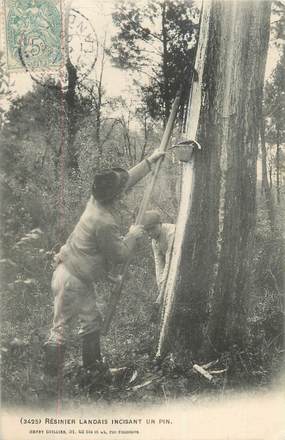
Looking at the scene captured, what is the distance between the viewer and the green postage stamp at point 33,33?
4.23 metres

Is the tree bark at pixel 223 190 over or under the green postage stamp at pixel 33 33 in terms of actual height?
under

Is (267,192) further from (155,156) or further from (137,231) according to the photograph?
(137,231)

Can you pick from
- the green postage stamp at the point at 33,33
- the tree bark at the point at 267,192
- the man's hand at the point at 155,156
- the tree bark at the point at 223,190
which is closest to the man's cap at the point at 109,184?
the man's hand at the point at 155,156

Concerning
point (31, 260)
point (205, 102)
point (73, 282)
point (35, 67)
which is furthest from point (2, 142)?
point (205, 102)

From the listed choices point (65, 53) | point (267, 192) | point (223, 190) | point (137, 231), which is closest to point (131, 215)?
point (137, 231)

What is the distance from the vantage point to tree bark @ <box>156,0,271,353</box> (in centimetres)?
411

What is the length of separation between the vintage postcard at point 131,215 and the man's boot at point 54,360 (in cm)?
1

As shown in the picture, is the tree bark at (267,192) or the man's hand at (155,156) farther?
the tree bark at (267,192)

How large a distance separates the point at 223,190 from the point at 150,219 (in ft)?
2.02

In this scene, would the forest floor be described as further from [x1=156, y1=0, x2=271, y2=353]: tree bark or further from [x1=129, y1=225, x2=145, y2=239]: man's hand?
[x1=129, y1=225, x2=145, y2=239]: man's hand

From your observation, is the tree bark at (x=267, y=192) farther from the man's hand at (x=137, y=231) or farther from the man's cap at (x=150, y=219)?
the man's hand at (x=137, y=231)

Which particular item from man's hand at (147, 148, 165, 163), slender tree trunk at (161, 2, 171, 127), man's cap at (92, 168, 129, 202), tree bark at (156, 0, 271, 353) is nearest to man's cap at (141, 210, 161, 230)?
tree bark at (156, 0, 271, 353)

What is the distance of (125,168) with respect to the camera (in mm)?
4184

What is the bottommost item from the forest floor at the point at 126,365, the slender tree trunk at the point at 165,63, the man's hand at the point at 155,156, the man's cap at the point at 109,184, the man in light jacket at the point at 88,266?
the forest floor at the point at 126,365
